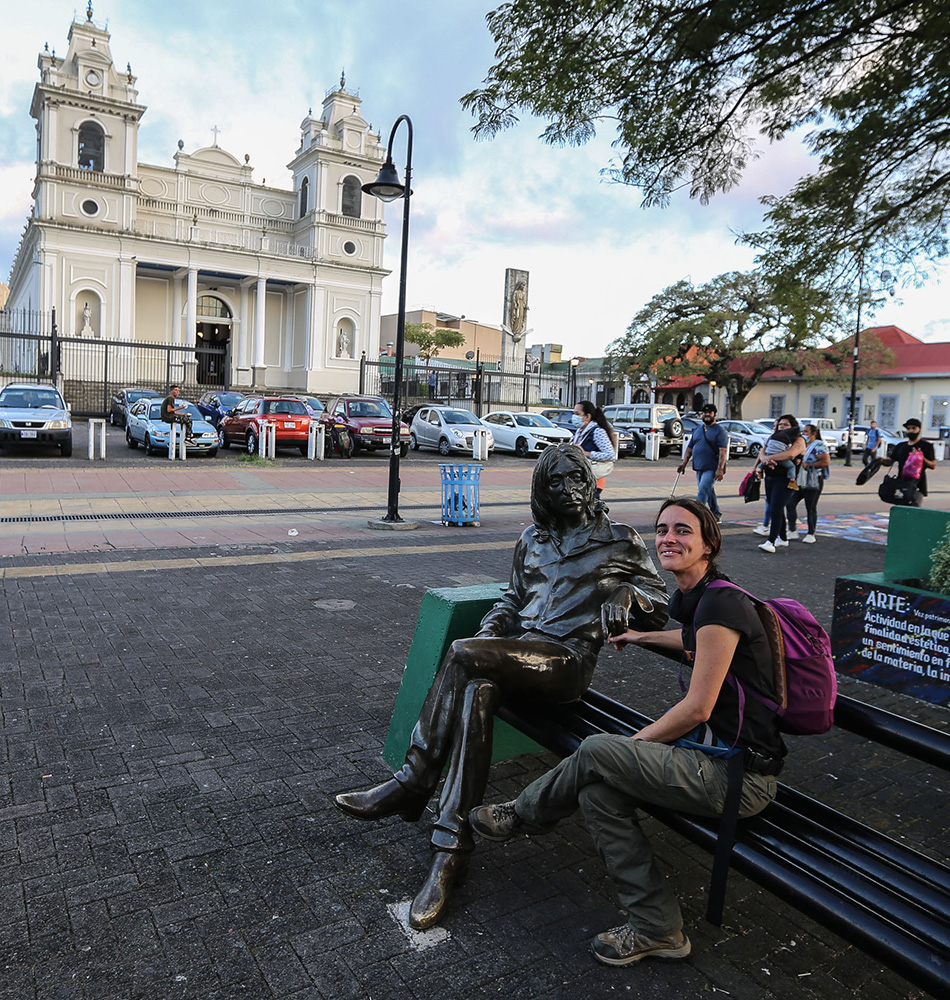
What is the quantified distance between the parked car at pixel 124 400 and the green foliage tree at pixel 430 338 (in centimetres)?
4264

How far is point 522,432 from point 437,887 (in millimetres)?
23923

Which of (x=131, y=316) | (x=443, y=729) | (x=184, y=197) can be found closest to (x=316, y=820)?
(x=443, y=729)

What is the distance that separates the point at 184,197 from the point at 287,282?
25.3ft

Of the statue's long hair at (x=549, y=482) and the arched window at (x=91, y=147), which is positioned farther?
the arched window at (x=91, y=147)

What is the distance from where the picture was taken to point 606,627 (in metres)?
2.89

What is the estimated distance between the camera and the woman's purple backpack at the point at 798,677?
2467 millimetres

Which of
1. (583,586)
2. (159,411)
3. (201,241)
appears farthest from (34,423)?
(201,241)

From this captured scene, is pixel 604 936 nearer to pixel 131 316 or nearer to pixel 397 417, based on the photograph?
pixel 397 417

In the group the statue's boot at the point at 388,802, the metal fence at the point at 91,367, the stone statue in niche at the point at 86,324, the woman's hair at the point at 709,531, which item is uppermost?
the stone statue in niche at the point at 86,324

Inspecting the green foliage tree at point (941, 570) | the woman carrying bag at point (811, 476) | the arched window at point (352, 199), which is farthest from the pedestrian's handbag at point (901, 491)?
the arched window at point (352, 199)

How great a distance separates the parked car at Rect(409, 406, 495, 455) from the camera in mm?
24547

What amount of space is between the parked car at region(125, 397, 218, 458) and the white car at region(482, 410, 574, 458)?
9370 millimetres

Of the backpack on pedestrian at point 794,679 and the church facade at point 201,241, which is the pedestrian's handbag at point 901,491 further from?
the church facade at point 201,241

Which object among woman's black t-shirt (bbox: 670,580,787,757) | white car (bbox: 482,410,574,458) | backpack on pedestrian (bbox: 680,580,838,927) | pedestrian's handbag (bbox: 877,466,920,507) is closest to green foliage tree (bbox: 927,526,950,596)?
backpack on pedestrian (bbox: 680,580,838,927)
